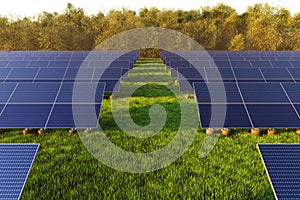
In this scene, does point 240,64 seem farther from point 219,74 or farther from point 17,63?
point 17,63

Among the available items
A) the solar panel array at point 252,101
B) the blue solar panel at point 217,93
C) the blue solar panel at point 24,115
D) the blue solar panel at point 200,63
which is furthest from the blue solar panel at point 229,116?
the blue solar panel at point 200,63

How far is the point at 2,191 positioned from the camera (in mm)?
8367

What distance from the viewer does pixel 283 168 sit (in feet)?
29.0

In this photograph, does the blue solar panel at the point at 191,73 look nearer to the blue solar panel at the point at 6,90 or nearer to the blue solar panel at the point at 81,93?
the blue solar panel at the point at 81,93

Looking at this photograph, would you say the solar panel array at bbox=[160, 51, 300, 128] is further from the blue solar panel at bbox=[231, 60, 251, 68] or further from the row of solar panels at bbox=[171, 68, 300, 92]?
the blue solar panel at bbox=[231, 60, 251, 68]

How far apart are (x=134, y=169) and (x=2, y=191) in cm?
475

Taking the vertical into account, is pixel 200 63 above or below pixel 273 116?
below

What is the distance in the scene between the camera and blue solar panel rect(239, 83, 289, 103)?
570 inches

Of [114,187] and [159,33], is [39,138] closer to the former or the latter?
[114,187]

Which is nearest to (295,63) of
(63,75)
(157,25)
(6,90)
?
(63,75)

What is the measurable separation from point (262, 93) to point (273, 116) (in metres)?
1.97

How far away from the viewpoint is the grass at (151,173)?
10.4m

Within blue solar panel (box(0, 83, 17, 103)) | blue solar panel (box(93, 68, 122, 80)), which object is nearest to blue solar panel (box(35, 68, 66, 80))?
blue solar panel (box(93, 68, 122, 80))

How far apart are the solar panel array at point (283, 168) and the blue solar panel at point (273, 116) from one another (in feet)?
10.8
